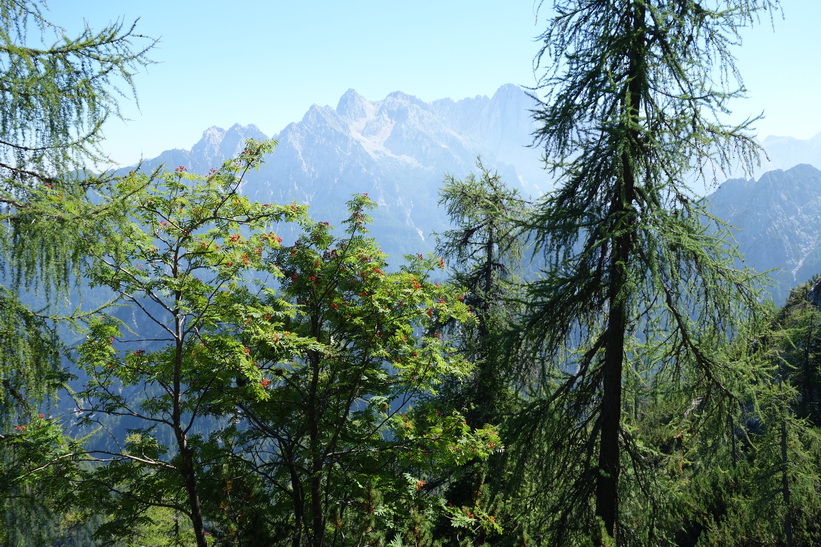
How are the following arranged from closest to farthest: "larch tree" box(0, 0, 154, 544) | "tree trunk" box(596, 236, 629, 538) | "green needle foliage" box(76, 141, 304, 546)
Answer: "larch tree" box(0, 0, 154, 544)
"tree trunk" box(596, 236, 629, 538)
"green needle foliage" box(76, 141, 304, 546)

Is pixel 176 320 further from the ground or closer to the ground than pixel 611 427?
further from the ground

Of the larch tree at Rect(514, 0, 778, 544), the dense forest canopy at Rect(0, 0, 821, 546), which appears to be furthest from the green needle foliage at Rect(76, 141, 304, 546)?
the larch tree at Rect(514, 0, 778, 544)

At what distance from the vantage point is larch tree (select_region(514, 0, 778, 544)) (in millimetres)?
5523

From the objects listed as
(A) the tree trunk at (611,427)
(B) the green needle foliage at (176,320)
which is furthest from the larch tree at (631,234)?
(B) the green needle foliage at (176,320)

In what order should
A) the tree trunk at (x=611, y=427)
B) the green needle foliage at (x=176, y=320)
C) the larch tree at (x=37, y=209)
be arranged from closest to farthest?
the larch tree at (x=37, y=209)
the tree trunk at (x=611, y=427)
the green needle foliage at (x=176, y=320)

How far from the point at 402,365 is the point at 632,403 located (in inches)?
150

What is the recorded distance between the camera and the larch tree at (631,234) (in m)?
5.52

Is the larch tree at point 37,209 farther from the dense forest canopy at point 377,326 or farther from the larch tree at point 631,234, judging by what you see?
the larch tree at point 631,234

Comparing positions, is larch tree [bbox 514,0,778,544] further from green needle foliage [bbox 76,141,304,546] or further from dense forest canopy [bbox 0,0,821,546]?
green needle foliage [bbox 76,141,304,546]

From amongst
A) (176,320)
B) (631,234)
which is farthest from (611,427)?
(176,320)

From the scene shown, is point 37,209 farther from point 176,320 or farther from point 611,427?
point 611,427

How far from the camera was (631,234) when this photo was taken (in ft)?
19.2

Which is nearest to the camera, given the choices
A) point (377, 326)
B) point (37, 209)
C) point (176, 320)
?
point (37, 209)

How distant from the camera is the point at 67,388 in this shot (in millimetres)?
5805
